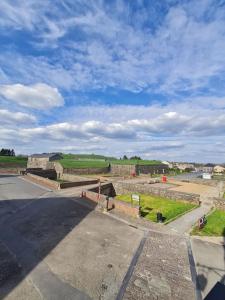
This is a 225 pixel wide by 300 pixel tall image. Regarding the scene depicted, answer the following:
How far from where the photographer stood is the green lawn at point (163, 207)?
18062 millimetres

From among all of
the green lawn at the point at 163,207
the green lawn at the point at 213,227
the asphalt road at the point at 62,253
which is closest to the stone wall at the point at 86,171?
the green lawn at the point at 163,207

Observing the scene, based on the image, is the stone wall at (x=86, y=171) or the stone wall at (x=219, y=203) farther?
the stone wall at (x=86, y=171)

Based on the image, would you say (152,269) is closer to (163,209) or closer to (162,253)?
(162,253)

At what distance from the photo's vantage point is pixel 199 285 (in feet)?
27.9

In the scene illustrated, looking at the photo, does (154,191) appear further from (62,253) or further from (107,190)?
(62,253)

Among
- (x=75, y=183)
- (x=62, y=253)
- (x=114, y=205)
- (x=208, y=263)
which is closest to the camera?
(x=208, y=263)

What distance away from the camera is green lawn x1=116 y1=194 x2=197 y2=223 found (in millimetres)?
18062

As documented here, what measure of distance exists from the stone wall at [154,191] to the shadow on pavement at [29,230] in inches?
372

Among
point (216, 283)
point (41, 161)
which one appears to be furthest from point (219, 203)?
point (41, 161)

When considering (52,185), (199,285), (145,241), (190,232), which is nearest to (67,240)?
(145,241)

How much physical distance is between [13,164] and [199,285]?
166ft

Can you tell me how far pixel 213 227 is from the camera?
1527 cm

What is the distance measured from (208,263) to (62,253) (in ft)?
22.3

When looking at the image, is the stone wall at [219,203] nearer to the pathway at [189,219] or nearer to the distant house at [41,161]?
the pathway at [189,219]
